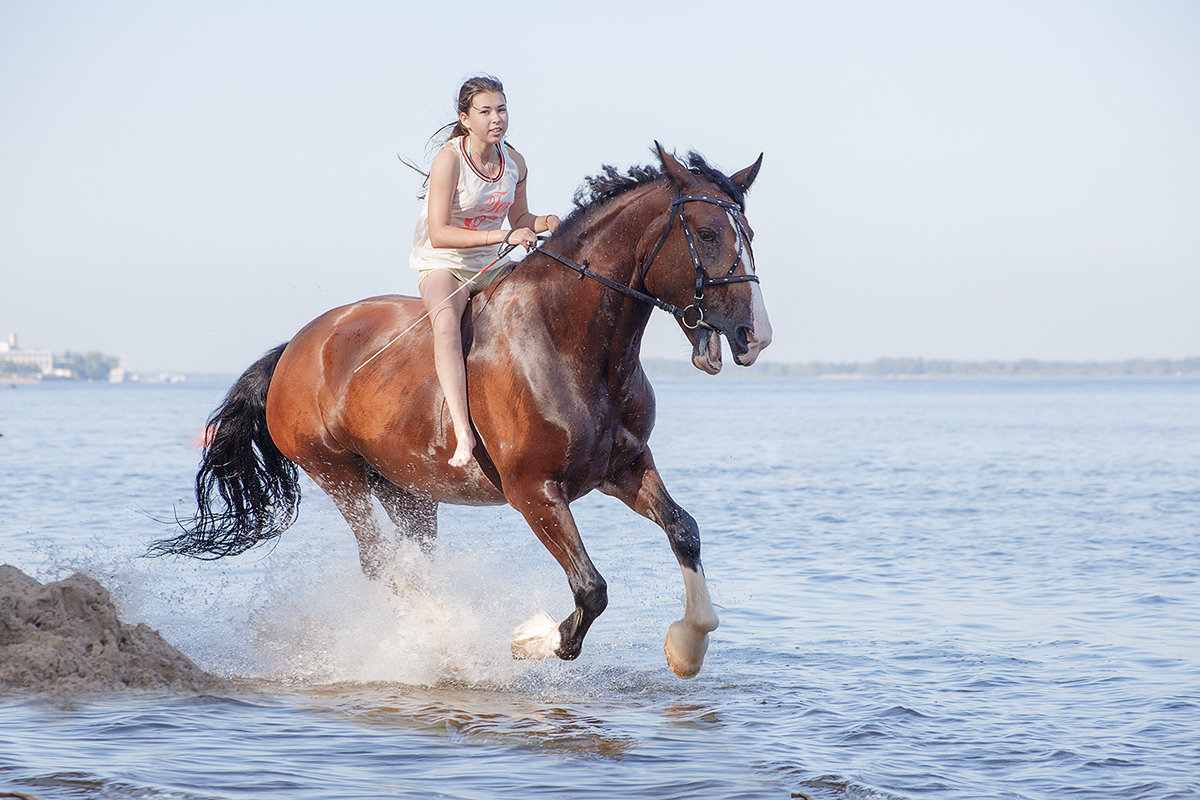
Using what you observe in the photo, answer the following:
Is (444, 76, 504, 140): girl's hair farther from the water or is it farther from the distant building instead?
the distant building

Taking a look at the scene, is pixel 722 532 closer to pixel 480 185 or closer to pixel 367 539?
pixel 367 539

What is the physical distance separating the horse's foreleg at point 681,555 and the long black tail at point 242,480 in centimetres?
305

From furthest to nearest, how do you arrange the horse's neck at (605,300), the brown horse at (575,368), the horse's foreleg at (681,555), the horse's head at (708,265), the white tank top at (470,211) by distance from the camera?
the white tank top at (470,211), the horse's foreleg at (681,555), the horse's neck at (605,300), the brown horse at (575,368), the horse's head at (708,265)

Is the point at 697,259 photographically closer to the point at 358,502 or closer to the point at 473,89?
the point at 473,89

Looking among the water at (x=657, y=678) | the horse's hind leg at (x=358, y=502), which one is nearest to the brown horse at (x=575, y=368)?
the horse's hind leg at (x=358, y=502)

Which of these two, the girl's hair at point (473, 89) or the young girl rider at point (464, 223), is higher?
the girl's hair at point (473, 89)

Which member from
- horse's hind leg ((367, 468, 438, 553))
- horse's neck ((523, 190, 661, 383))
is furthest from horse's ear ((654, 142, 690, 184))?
horse's hind leg ((367, 468, 438, 553))

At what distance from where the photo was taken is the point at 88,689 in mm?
6289

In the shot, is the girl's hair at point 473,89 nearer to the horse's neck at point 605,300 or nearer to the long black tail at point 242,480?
the horse's neck at point 605,300

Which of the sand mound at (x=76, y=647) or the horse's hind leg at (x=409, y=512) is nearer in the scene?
the sand mound at (x=76, y=647)

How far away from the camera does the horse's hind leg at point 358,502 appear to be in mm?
7520

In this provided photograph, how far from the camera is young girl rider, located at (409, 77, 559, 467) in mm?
6051

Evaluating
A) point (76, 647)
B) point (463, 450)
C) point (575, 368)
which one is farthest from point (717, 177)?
point (76, 647)

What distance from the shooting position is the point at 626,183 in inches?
233
